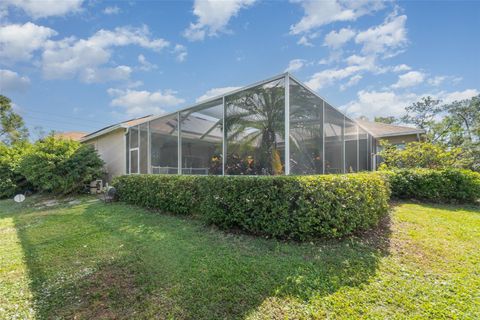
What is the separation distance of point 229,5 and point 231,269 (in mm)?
7791

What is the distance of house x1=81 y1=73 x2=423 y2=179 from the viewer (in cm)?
567

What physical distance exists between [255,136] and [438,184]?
20.0ft

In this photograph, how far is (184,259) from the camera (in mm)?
3471

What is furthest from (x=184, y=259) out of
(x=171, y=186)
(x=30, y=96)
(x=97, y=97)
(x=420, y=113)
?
(x=420, y=113)

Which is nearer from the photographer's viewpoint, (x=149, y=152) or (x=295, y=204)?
(x=295, y=204)

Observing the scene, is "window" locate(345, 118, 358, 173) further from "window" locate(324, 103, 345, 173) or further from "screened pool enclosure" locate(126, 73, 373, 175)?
"window" locate(324, 103, 345, 173)

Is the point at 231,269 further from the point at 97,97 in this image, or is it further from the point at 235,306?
the point at 97,97

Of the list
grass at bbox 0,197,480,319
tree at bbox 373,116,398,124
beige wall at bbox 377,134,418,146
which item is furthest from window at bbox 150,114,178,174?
tree at bbox 373,116,398,124

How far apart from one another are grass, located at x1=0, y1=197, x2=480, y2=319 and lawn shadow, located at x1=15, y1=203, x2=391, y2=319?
0.05 feet

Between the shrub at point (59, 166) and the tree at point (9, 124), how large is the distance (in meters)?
13.8

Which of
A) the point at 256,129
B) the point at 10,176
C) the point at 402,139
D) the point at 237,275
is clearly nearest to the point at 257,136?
the point at 256,129

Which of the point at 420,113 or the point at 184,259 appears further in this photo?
the point at 420,113

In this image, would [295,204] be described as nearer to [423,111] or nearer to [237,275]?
[237,275]

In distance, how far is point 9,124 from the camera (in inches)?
787
